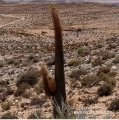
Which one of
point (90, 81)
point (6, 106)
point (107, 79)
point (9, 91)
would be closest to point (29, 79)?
point (9, 91)

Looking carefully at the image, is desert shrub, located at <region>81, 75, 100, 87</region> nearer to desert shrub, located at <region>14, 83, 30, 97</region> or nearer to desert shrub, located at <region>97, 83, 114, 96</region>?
desert shrub, located at <region>97, 83, 114, 96</region>

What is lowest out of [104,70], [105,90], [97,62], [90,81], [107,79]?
[97,62]

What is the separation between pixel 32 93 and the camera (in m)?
21.3

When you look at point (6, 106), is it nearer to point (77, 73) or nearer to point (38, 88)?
point (38, 88)

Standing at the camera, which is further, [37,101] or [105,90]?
[37,101]

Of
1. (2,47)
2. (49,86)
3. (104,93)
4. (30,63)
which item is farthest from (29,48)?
(49,86)

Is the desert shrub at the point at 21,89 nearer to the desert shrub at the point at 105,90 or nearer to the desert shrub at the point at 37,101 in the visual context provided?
the desert shrub at the point at 37,101

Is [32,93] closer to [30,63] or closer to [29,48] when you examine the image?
[30,63]

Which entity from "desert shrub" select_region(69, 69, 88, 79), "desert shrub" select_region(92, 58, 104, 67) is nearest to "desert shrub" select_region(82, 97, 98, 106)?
"desert shrub" select_region(69, 69, 88, 79)

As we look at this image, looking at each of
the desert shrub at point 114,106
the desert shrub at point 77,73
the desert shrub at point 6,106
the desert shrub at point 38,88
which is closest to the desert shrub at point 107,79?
the desert shrub at point 77,73

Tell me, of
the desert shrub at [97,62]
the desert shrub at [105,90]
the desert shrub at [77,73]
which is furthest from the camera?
the desert shrub at [97,62]

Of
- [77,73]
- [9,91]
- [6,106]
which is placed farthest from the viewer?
[77,73]

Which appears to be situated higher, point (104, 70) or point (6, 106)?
point (6, 106)

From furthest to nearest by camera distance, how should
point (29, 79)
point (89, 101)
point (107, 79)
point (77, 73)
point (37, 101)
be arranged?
point (77, 73)
point (29, 79)
point (107, 79)
point (37, 101)
point (89, 101)
